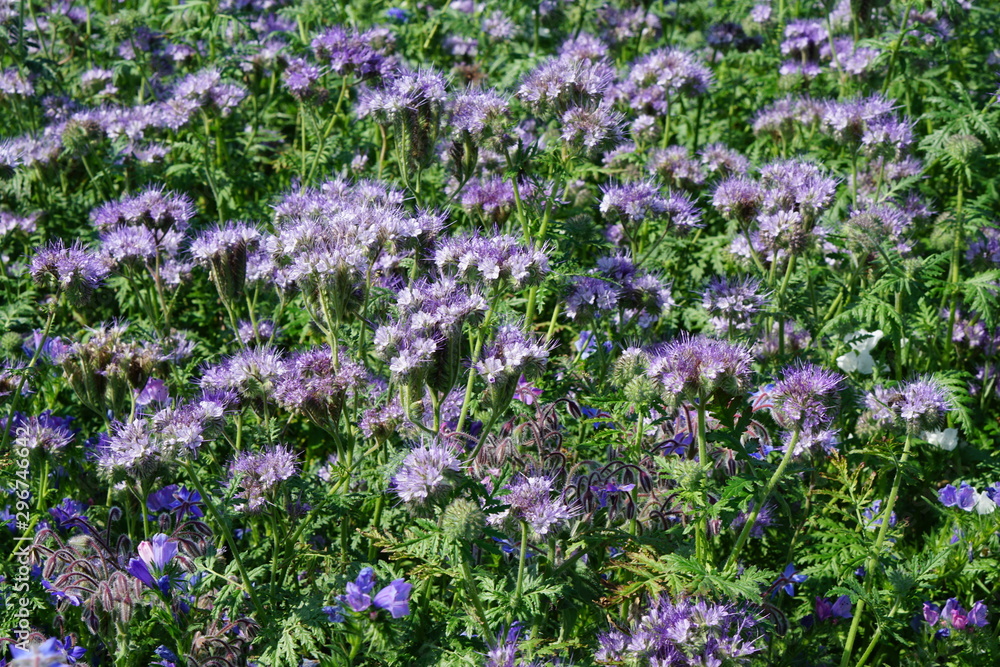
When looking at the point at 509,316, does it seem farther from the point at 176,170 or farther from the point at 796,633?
the point at 176,170

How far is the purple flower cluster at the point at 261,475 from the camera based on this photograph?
11.1 feet

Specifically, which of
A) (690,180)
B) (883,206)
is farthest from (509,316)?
(883,206)

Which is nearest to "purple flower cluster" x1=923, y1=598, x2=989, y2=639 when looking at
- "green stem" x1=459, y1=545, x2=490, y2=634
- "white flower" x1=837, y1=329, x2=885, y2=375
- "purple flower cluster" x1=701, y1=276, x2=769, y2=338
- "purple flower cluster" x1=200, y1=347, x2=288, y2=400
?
"white flower" x1=837, y1=329, x2=885, y2=375

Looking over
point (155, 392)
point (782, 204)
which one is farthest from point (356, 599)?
point (782, 204)

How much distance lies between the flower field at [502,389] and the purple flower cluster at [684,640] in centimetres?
1

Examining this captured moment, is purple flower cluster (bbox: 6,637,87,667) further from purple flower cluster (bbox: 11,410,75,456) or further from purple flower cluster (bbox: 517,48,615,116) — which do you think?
purple flower cluster (bbox: 517,48,615,116)

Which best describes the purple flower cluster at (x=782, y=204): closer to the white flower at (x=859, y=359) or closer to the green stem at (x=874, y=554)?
the white flower at (x=859, y=359)

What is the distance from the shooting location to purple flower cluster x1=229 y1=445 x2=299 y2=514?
3.37m

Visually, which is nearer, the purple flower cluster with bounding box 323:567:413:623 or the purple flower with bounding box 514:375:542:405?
the purple flower cluster with bounding box 323:567:413:623

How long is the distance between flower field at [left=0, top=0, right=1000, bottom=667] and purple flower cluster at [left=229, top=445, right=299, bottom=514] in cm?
1

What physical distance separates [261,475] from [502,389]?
88cm

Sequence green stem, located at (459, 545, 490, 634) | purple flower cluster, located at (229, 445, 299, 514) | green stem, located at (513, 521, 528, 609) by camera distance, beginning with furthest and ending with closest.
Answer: purple flower cluster, located at (229, 445, 299, 514), green stem, located at (513, 521, 528, 609), green stem, located at (459, 545, 490, 634)

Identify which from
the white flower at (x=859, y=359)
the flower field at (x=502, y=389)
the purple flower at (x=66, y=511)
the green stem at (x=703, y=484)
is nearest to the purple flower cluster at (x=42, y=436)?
the flower field at (x=502, y=389)

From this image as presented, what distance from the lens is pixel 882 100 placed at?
17.4 ft
